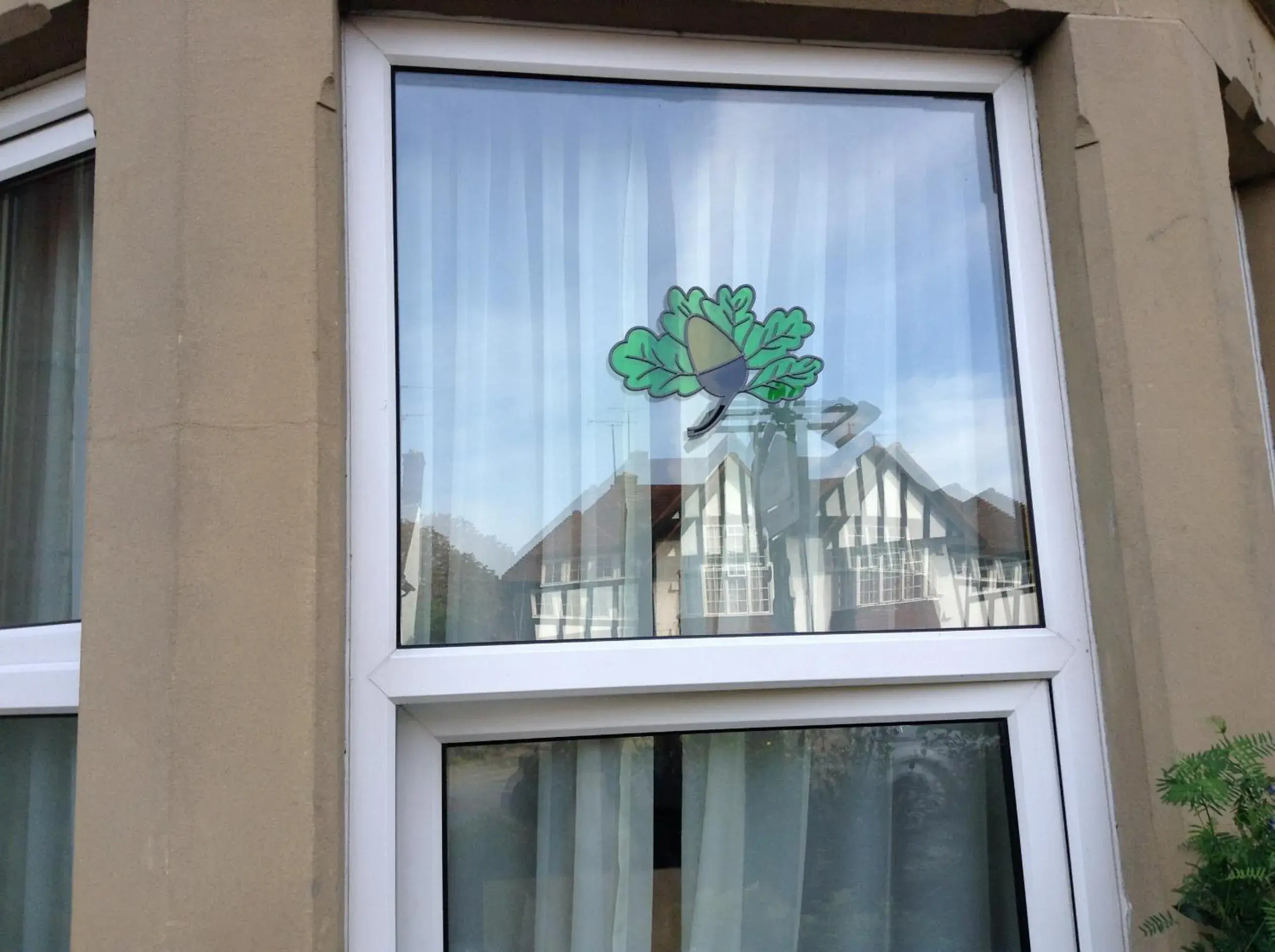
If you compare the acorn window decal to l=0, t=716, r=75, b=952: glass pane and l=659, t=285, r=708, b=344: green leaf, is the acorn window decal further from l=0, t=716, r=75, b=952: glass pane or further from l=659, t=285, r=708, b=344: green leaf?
l=0, t=716, r=75, b=952: glass pane

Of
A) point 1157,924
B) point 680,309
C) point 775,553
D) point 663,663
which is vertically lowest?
point 1157,924

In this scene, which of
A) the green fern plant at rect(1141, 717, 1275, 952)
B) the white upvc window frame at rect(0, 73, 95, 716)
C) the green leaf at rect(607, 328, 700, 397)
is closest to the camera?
the green fern plant at rect(1141, 717, 1275, 952)

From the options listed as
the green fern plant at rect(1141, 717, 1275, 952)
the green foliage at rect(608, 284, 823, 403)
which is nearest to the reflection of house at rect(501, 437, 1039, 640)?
the green foliage at rect(608, 284, 823, 403)

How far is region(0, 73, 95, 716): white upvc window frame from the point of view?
162 cm

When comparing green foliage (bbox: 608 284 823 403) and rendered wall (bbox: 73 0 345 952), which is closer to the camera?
rendered wall (bbox: 73 0 345 952)

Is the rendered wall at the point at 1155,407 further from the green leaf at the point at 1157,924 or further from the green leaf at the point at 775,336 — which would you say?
the green leaf at the point at 775,336

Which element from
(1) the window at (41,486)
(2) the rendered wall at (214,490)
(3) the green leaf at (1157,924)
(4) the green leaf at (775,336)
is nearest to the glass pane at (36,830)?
(1) the window at (41,486)

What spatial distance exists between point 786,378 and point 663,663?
1.86 feet

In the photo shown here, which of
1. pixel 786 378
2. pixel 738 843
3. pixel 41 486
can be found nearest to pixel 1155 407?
pixel 786 378

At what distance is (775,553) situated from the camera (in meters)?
1.72

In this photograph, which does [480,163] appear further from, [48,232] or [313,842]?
[313,842]

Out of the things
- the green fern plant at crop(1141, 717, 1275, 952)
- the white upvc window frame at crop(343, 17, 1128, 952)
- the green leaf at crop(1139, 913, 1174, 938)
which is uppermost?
the white upvc window frame at crop(343, 17, 1128, 952)

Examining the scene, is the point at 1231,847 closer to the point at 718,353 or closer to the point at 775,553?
the point at 775,553

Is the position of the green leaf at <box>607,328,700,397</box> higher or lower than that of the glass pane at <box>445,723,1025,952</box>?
higher
